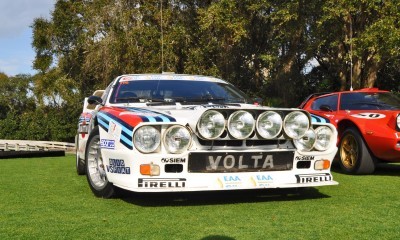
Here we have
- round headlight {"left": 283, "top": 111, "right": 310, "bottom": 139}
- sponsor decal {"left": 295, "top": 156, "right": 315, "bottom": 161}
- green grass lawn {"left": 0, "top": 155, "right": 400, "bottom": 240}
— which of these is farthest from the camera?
sponsor decal {"left": 295, "top": 156, "right": 315, "bottom": 161}

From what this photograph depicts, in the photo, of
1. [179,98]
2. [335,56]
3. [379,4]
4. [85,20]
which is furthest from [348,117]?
[85,20]

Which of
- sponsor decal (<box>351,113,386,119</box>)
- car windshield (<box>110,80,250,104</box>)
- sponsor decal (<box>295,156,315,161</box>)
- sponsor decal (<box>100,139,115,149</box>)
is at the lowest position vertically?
sponsor decal (<box>295,156,315,161</box>)

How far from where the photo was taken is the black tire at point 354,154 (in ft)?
22.1

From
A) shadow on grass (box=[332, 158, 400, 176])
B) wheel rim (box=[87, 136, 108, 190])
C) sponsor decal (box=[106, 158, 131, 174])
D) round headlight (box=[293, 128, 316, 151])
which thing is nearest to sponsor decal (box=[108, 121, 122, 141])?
sponsor decal (box=[106, 158, 131, 174])

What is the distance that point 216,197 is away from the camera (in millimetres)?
4906

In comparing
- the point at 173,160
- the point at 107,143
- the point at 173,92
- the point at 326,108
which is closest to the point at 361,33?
the point at 326,108

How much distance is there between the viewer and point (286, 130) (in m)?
4.43

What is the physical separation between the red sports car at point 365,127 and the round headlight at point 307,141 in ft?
7.30

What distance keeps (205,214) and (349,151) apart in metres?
3.84

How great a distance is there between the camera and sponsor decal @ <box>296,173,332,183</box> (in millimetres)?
4531

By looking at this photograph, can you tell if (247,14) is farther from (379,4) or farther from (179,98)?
(179,98)

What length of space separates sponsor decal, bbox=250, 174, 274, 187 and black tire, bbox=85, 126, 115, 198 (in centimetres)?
143

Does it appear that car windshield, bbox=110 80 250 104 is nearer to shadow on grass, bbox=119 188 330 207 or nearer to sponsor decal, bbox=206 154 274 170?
shadow on grass, bbox=119 188 330 207

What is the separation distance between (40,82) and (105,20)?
8.04 metres
